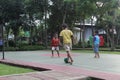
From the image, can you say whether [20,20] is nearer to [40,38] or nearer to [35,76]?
[40,38]

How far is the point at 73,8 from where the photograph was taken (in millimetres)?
38844

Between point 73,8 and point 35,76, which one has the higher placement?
point 73,8

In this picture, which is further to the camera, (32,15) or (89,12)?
(32,15)

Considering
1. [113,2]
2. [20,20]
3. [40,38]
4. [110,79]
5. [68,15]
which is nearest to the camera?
[110,79]

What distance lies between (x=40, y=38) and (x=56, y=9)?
32.7ft

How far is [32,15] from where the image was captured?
1512 inches

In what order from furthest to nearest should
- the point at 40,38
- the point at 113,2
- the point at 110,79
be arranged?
the point at 40,38, the point at 113,2, the point at 110,79

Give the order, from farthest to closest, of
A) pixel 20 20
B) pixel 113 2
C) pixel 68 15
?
pixel 68 15 → pixel 20 20 → pixel 113 2

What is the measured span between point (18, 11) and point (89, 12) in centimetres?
852

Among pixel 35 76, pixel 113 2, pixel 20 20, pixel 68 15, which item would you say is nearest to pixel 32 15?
pixel 20 20

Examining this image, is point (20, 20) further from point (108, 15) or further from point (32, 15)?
point (108, 15)

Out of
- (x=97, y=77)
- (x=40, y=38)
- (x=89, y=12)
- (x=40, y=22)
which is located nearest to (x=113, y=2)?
(x=89, y=12)

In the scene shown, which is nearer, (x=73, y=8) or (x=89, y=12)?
(x=89, y=12)

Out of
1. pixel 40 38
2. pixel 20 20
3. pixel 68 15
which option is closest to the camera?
pixel 20 20
